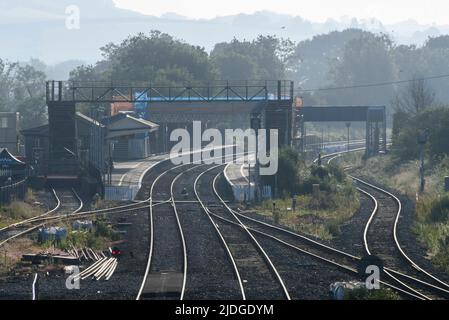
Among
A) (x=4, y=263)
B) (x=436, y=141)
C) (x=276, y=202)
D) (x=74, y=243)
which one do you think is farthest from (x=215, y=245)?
(x=436, y=141)

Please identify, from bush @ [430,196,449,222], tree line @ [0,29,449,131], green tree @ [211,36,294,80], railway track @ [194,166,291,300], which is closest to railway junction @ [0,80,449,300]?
railway track @ [194,166,291,300]

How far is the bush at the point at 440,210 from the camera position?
2727cm

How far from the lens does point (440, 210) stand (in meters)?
27.9

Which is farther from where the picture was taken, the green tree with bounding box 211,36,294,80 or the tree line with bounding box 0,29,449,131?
the green tree with bounding box 211,36,294,80

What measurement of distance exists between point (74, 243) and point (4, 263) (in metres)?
3.11

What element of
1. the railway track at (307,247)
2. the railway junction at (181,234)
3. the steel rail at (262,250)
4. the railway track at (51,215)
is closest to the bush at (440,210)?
the railway junction at (181,234)

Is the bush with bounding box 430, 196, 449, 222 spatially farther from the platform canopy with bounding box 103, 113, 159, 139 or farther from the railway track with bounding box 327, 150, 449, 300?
the platform canopy with bounding box 103, 113, 159, 139

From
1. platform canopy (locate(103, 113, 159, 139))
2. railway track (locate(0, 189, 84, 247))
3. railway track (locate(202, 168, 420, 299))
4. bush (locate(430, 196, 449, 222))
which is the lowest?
railway track (locate(0, 189, 84, 247))

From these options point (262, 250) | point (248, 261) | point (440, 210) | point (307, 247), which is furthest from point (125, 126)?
point (248, 261)

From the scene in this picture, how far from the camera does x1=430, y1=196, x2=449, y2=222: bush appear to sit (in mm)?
27266

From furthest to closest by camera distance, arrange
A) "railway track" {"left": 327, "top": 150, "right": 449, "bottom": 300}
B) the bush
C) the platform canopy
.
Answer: the platform canopy
the bush
"railway track" {"left": 327, "top": 150, "right": 449, "bottom": 300}

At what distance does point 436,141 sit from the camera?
4731 cm

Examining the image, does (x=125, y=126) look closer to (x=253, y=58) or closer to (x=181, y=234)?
(x=181, y=234)

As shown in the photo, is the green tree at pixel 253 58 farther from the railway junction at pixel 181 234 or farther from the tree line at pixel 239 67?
the railway junction at pixel 181 234
